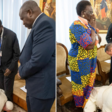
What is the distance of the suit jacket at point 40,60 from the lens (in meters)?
0.57

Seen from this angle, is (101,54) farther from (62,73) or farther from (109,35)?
(62,73)

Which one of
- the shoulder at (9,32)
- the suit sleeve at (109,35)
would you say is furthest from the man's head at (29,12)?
the suit sleeve at (109,35)

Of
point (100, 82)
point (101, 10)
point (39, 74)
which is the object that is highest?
point (101, 10)

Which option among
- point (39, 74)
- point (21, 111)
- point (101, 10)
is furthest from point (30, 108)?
point (101, 10)

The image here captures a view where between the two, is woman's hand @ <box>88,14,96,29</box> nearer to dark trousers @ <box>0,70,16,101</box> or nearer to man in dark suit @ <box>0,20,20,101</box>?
man in dark suit @ <box>0,20,20,101</box>

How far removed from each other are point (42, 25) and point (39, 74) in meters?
0.29

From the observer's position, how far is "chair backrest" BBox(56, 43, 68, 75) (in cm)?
79

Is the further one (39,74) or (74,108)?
(74,108)

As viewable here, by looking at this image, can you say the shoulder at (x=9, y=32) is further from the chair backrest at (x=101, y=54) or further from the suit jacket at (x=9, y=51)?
the chair backrest at (x=101, y=54)

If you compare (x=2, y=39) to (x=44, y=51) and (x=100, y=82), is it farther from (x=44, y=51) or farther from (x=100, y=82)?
(x=100, y=82)

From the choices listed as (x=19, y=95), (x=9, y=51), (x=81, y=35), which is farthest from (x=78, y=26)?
(x=19, y=95)

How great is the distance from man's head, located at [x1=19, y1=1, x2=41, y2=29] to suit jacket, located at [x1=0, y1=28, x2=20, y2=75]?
15 centimetres

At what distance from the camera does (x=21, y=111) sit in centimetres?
72

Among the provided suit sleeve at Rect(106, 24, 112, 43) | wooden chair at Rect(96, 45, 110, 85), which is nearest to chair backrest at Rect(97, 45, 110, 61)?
wooden chair at Rect(96, 45, 110, 85)
